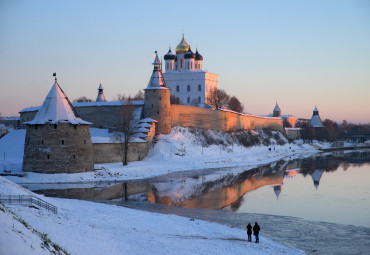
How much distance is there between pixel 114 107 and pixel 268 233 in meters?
33.0

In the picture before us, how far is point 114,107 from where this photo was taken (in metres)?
47.3

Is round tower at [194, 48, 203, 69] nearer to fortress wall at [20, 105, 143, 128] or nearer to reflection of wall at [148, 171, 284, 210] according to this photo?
fortress wall at [20, 105, 143, 128]

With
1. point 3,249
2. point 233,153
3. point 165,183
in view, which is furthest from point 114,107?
point 3,249

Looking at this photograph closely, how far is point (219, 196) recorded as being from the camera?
2517cm

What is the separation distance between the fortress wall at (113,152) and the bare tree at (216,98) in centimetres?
3464

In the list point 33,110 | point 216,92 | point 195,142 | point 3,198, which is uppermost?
point 216,92

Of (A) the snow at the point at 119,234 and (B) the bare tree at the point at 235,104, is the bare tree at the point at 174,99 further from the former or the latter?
(A) the snow at the point at 119,234

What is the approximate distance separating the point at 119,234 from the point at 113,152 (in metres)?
22.5

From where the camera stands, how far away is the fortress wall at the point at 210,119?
160 ft

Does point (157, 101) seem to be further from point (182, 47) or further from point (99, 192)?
point (182, 47)

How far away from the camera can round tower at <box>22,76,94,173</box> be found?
30.4m

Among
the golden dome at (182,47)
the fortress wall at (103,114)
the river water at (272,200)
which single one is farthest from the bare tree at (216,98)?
the river water at (272,200)

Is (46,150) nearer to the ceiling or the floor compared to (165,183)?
nearer to the ceiling

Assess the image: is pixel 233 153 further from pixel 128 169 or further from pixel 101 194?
pixel 101 194
